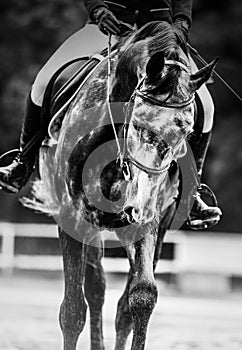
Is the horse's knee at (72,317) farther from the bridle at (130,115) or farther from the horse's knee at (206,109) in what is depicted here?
the horse's knee at (206,109)

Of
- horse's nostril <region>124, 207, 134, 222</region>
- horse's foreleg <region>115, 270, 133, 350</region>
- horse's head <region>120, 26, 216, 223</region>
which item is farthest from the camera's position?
horse's foreleg <region>115, 270, 133, 350</region>

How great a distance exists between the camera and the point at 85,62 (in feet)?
23.4

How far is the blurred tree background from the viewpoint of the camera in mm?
19859

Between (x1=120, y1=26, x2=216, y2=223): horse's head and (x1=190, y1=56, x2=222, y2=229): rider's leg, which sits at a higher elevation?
(x1=120, y1=26, x2=216, y2=223): horse's head

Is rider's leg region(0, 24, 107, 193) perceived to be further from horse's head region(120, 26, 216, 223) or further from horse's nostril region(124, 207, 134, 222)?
horse's nostril region(124, 207, 134, 222)

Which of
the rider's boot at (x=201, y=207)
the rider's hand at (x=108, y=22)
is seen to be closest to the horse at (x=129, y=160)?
the rider's hand at (x=108, y=22)

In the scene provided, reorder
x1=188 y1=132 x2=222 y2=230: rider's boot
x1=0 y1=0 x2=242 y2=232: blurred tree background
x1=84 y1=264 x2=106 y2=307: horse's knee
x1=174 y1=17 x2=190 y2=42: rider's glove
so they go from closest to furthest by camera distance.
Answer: x1=174 y1=17 x2=190 y2=42: rider's glove → x1=188 y1=132 x2=222 y2=230: rider's boot → x1=84 y1=264 x2=106 y2=307: horse's knee → x1=0 y1=0 x2=242 y2=232: blurred tree background

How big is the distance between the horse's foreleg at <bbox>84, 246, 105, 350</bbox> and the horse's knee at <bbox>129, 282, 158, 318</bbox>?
192 cm

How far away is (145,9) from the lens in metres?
6.97

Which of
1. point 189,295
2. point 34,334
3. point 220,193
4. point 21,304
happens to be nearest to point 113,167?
point 34,334

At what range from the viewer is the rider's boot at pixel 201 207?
24.0 ft

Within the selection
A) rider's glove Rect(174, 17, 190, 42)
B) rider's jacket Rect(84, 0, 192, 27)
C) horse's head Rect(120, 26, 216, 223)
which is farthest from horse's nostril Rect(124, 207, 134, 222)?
rider's jacket Rect(84, 0, 192, 27)

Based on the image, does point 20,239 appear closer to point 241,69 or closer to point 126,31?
point 241,69

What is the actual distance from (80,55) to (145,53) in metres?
1.57
